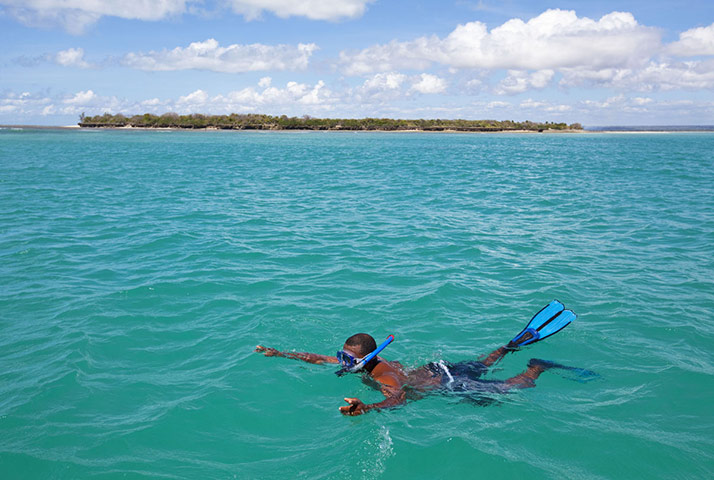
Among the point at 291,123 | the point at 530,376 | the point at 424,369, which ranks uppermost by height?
the point at 291,123

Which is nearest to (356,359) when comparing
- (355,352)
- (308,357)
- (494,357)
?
(355,352)

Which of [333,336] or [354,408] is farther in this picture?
[333,336]

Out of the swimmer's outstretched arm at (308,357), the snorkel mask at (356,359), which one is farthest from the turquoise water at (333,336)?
the snorkel mask at (356,359)

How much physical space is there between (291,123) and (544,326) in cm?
15341

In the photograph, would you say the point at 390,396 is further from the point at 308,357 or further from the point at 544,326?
the point at 544,326

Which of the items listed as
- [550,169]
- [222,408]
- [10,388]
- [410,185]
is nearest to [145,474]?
[222,408]

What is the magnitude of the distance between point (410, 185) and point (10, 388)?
23.4 metres

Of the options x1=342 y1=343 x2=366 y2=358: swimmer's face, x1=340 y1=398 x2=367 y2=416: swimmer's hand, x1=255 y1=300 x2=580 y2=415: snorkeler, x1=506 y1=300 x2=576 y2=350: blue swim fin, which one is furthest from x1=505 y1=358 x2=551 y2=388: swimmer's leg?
x1=340 y1=398 x2=367 y2=416: swimmer's hand

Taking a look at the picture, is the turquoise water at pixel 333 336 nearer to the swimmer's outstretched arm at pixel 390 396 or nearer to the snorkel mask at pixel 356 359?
the swimmer's outstretched arm at pixel 390 396

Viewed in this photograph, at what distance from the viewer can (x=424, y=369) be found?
7.03 metres

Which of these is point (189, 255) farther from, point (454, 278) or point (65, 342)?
point (454, 278)

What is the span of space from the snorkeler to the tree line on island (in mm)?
150932

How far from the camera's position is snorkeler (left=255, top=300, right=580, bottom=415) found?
6352 mm

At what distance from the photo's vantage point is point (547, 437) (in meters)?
5.89
